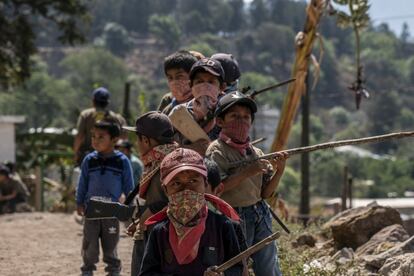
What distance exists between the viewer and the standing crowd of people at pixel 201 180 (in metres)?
5.26

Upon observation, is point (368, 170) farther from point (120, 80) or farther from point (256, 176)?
point (256, 176)

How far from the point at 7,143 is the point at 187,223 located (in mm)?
20262

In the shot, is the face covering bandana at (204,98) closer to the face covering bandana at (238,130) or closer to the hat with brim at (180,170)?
the face covering bandana at (238,130)

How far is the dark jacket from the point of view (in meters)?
5.26

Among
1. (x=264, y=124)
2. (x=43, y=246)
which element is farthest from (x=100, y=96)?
(x=264, y=124)

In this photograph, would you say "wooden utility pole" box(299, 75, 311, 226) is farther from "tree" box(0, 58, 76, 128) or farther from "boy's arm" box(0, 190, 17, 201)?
"tree" box(0, 58, 76, 128)

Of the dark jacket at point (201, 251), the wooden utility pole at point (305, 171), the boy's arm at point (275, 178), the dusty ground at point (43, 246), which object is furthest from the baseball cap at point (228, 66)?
the wooden utility pole at point (305, 171)

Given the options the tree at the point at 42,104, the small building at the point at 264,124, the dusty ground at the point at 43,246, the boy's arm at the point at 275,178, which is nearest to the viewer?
the boy's arm at the point at 275,178

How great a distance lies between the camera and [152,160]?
6.71m

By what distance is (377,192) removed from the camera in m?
78.1

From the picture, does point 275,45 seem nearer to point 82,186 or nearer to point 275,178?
point 82,186

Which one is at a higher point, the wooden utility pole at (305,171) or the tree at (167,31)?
the tree at (167,31)

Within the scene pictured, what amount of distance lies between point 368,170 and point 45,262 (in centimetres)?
8317

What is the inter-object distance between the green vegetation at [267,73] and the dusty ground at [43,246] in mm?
58042
